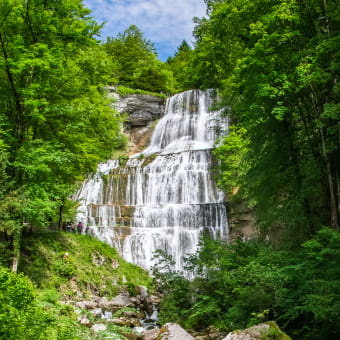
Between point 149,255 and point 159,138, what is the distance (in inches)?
577

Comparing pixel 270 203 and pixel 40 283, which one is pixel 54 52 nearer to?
pixel 40 283

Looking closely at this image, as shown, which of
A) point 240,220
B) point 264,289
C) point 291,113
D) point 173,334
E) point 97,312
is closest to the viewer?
point 173,334

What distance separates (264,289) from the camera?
6805 millimetres

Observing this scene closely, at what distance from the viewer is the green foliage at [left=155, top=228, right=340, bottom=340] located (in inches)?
216

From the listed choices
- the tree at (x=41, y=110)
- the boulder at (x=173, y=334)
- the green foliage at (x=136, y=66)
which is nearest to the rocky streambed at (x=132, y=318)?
the boulder at (x=173, y=334)

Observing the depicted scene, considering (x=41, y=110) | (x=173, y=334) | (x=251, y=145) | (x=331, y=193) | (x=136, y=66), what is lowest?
(x=173, y=334)

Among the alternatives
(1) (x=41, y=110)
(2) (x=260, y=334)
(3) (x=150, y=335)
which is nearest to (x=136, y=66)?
(1) (x=41, y=110)

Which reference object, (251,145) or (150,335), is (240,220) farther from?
(150,335)

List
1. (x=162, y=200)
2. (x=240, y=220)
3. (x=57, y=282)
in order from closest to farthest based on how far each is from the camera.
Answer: (x=57, y=282)
(x=240, y=220)
(x=162, y=200)

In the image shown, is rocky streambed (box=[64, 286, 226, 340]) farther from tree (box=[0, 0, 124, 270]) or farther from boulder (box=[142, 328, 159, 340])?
tree (box=[0, 0, 124, 270])

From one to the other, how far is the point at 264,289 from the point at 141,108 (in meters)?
27.0

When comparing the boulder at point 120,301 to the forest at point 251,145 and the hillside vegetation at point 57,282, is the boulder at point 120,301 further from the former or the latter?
the forest at point 251,145

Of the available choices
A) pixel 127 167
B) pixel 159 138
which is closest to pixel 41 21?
pixel 127 167

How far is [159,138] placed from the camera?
2948 cm
